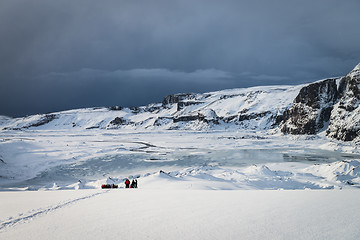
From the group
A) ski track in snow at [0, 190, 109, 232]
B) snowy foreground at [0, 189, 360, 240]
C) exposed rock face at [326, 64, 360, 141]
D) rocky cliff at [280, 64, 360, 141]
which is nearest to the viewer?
snowy foreground at [0, 189, 360, 240]

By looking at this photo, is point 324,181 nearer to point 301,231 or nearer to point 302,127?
point 301,231

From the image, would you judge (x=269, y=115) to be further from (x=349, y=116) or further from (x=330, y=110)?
(x=349, y=116)

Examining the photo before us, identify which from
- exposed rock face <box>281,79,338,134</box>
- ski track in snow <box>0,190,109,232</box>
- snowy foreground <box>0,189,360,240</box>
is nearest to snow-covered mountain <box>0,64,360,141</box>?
exposed rock face <box>281,79,338,134</box>

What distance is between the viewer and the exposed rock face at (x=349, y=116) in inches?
1877

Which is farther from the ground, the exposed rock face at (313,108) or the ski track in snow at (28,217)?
the exposed rock face at (313,108)

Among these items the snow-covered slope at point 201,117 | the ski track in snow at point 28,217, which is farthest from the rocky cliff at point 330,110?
the ski track in snow at point 28,217

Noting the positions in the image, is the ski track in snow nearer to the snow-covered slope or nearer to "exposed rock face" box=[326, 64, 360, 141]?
"exposed rock face" box=[326, 64, 360, 141]

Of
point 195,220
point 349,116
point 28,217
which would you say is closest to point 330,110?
point 349,116

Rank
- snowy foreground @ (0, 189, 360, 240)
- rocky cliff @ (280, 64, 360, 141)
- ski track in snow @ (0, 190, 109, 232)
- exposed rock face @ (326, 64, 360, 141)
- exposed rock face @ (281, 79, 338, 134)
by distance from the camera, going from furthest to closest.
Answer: exposed rock face @ (281, 79, 338, 134) < rocky cliff @ (280, 64, 360, 141) < exposed rock face @ (326, 64, 360, 141) < ski track in snow @ (0, 190, 109, 232) < snowy foreground @ (0, 189, 360, 240)

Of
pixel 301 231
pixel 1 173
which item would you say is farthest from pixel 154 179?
pixel 1 173

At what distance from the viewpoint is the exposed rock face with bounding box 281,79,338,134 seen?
6303 centimetres

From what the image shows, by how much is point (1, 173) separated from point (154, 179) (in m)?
19.4

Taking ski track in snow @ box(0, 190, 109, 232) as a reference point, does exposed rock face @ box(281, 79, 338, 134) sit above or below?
above

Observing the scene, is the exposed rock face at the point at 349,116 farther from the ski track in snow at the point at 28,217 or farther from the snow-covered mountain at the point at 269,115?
the ski track in snow at the point at 28,217
